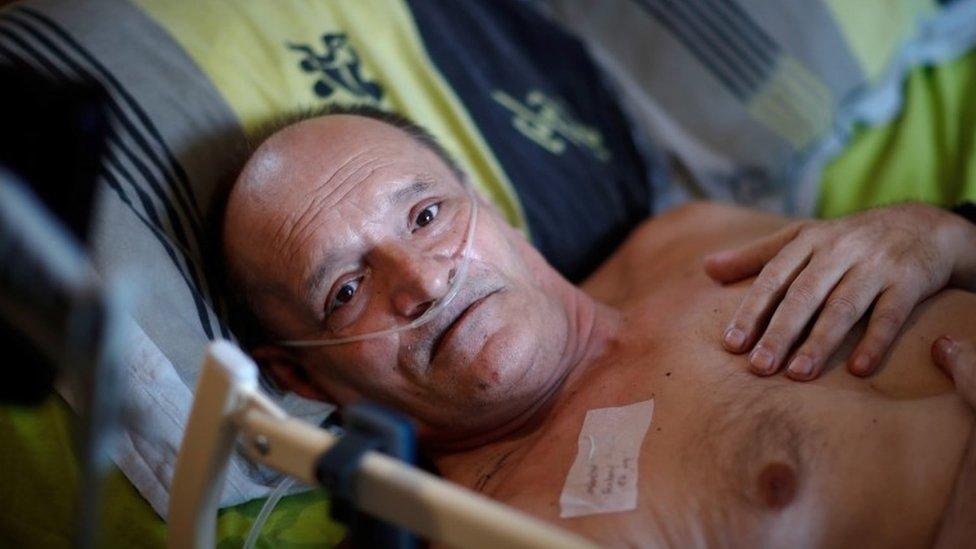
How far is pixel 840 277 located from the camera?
138cm

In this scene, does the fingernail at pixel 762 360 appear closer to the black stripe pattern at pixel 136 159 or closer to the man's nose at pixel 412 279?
the man's nose at pixel 412 279

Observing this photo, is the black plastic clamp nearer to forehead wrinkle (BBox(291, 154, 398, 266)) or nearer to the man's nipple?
the man's nipple

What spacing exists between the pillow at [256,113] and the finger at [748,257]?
0.43m

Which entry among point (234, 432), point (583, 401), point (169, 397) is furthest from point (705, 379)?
point (169, 397)

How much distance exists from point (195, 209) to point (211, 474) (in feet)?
2.24

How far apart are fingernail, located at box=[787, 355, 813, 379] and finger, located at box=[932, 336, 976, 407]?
0.56 ft

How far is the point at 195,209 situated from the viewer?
1551mm

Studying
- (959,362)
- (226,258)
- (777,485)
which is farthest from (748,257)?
(226,258)

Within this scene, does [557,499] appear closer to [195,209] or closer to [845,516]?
[845,516]

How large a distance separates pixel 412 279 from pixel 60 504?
624mm

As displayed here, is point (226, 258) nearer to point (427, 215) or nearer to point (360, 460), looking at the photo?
point (427, 215)

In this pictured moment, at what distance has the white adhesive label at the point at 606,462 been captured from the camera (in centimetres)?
114

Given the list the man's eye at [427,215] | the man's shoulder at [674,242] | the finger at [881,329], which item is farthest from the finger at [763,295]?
the man's eye at [427,215]

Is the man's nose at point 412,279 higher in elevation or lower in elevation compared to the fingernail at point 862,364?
higher
